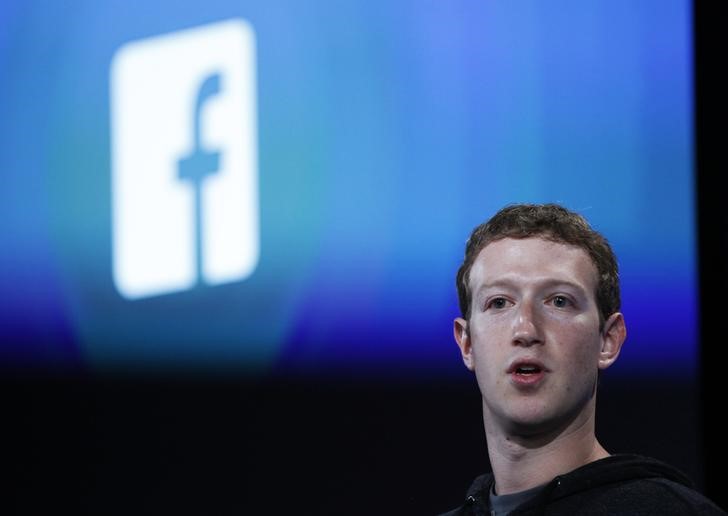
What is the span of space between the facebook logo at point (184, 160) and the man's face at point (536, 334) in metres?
1.20

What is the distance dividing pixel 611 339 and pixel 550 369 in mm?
180

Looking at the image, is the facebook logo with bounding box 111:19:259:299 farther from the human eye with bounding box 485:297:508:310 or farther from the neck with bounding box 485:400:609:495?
the neck with bounding box 485:400:609:495

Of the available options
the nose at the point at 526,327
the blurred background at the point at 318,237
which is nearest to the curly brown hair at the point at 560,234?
the nose at the point at 526,327

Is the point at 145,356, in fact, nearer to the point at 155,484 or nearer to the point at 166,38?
the point at 155,484

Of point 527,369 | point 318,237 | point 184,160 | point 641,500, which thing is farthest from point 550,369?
point 184,160

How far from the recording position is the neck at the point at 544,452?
191 cm

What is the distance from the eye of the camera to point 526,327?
6.23ft

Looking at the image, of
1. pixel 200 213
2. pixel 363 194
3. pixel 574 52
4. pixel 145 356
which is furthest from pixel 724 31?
pixel 145 356

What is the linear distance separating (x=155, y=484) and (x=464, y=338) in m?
1.36

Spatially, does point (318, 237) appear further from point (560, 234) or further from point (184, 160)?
point (560, 234)

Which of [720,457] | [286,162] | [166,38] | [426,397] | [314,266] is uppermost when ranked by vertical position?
[166,38]

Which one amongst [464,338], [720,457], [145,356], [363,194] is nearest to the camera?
[464,338]

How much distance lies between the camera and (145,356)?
125 inches

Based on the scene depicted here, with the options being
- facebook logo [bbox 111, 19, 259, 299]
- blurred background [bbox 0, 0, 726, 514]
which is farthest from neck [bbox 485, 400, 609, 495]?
facebook logo [bbox 111, 19, 259, 299]
